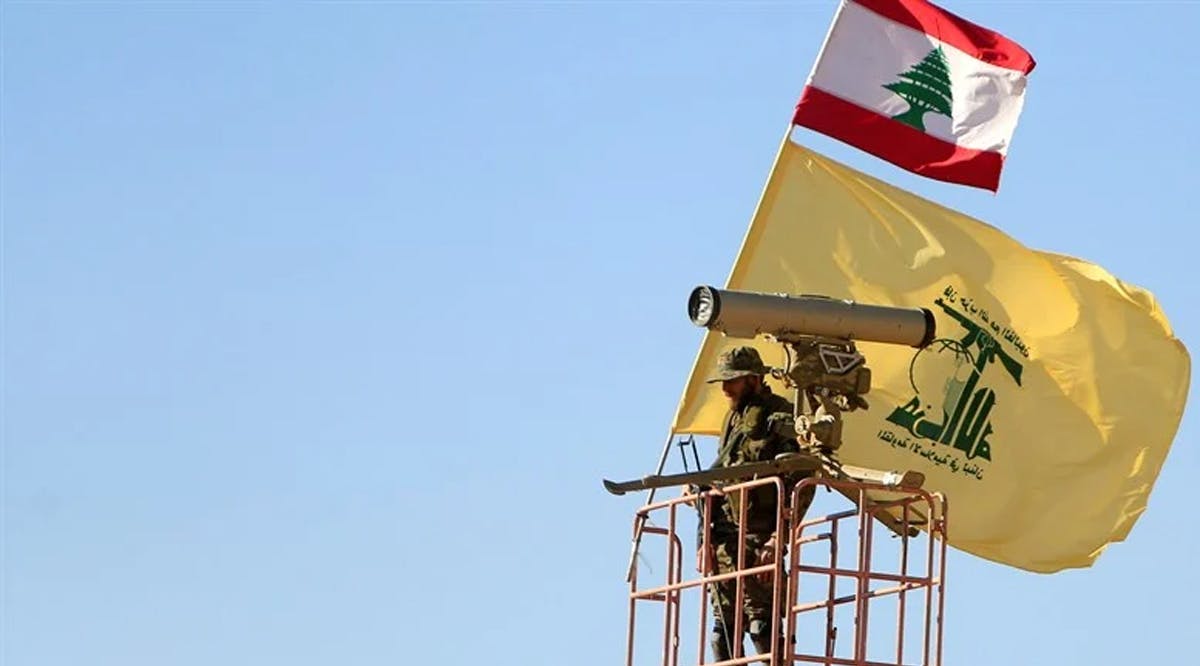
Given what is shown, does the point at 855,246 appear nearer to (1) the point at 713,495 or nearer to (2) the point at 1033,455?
(2) the point at 1033,455

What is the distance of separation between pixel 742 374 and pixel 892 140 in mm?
A: 7051

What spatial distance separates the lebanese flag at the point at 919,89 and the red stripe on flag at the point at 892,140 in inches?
0.4

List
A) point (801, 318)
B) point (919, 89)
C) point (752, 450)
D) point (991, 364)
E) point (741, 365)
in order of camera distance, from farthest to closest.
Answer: point (919, 89)
point (991, 364)
point (741, 365)
point (752, 450)
point (801, 318)

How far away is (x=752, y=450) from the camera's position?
26203mm

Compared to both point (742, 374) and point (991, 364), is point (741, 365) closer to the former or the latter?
point (742, 374)

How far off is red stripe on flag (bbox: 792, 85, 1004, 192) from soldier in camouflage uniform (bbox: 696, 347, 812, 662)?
6.67 meters

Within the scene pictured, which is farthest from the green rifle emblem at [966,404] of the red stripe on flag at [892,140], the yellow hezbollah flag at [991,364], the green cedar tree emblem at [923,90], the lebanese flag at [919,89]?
the green cedar tree emblem at [923,90]

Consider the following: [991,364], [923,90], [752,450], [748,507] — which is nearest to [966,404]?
[991,364]

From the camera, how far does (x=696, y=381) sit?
3111cm

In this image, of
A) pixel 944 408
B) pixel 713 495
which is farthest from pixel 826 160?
pixel 713 495

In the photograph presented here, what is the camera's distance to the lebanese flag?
108 feet

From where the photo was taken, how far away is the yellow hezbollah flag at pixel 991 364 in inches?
1265

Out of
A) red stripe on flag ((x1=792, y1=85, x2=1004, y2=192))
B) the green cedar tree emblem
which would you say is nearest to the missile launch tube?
red stripe on flag ((x1=792, y1=85, x2=1004, y2=192))

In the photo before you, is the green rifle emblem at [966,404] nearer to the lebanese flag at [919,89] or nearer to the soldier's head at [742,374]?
the lebanese flag at [919,89]
